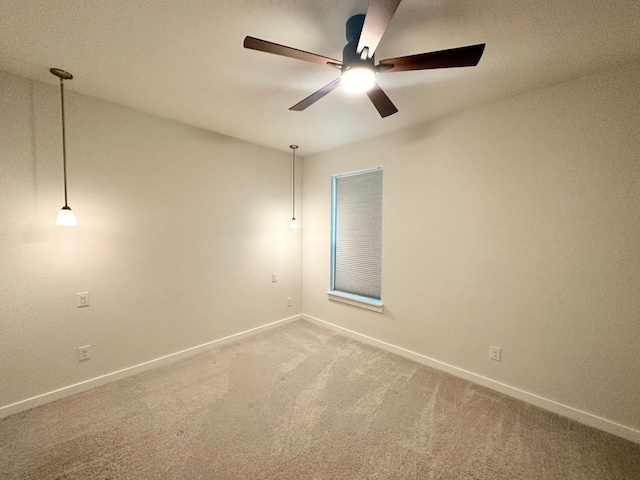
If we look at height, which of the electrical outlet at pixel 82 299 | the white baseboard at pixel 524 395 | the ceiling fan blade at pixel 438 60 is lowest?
the white baseboard at pixel 524 395

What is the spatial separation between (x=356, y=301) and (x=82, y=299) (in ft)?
9.19

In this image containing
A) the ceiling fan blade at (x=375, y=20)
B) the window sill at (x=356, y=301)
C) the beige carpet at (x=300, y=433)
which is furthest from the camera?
the window sill at (x=356, y=301)

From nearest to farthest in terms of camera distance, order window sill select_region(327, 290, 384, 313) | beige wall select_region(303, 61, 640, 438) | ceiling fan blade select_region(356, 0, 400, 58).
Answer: ceiling fan blade select_region(356, 0, 400, 58)
beige wall select_region(303, 61, 640, 438)
window sill select_region(327, 290, 384, 313)


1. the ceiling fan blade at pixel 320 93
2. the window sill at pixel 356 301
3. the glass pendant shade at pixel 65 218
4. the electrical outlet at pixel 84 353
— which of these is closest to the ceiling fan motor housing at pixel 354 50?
the ceiling fan blade at pixel 320 93

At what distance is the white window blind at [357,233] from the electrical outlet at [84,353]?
8.81 feet

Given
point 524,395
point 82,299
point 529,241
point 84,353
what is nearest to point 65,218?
point 82,299

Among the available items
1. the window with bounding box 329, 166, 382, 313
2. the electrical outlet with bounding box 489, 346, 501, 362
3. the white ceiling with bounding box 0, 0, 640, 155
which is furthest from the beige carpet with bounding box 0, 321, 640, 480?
the white ceiling with bounding box 0, 0, 640, 155

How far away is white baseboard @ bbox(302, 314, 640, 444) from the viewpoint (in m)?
1.81

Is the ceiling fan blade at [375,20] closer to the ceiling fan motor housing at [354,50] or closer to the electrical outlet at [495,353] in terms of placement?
the ceiling fan motor housing at [354,50]

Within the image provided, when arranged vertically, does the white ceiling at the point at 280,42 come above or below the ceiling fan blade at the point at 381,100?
above

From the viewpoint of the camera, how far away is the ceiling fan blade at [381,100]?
5.36 feet

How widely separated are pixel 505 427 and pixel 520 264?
4.11 feet

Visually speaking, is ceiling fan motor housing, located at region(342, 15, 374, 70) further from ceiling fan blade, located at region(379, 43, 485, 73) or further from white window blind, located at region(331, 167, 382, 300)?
white window blind, located at region(331, 167, 382, 300)

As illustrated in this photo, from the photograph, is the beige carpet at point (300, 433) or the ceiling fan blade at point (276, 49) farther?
the beige carpet at point (300, 433)
